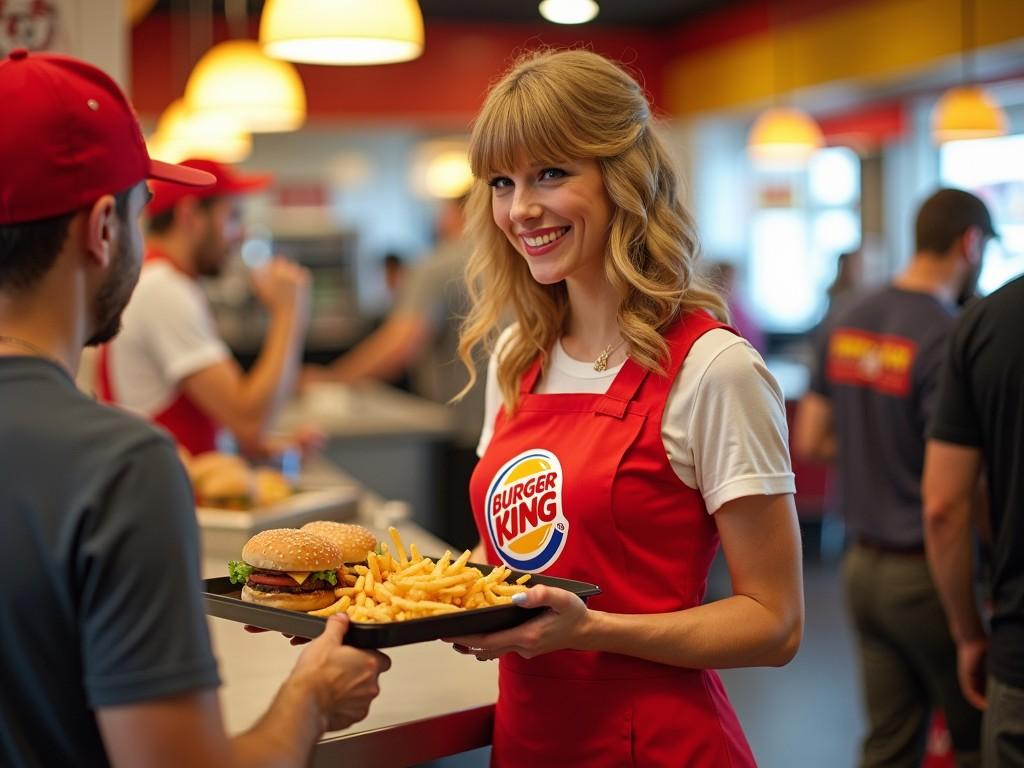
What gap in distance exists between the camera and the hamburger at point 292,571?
5.88 feet

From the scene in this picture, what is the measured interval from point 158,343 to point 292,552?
2.03 meters

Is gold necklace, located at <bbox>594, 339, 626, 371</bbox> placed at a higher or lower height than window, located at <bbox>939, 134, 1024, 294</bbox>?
lower

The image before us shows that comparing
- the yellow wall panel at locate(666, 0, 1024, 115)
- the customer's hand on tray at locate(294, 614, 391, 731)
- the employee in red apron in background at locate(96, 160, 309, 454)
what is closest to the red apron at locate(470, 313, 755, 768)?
the customer's hand on tray at locate(294, 614, 391, 731)

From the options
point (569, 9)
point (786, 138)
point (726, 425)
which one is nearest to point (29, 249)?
point (726, 425)

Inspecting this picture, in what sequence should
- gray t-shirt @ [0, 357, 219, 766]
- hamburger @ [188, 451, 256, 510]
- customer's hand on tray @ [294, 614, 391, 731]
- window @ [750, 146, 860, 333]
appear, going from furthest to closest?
window @ [750, 146, 860, 333] < hamburger @ [188, 451, 256, 510] < customer's hand on tray @ [294, 614, 391, 731] < gray t-shirt @ [0, 357, 219, 766]

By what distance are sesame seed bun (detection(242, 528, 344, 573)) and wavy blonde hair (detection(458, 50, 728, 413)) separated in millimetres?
432

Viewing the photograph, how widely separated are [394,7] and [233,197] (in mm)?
1381

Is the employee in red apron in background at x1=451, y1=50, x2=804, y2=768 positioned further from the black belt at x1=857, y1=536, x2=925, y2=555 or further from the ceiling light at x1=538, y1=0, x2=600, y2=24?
the ceiling light at x1=538, y1=0, x2=600, y2=24

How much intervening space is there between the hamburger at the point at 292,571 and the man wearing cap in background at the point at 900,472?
2193 millimetres

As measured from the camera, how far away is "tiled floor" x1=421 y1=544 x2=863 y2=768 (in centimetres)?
452

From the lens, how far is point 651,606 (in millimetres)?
1838

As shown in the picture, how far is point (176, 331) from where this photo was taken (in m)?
3.67

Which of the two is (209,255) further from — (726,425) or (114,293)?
(114,293)

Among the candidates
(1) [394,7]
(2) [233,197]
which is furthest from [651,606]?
(2) [233,197]
